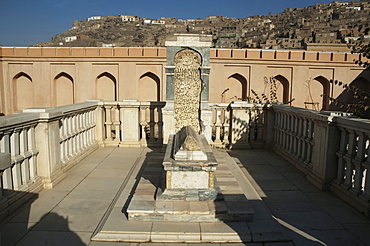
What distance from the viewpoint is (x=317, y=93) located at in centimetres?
2094

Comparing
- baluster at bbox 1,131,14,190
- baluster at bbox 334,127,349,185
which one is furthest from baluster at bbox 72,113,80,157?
baluster at bbox 334,127,349,185

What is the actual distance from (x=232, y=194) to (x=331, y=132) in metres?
2.00

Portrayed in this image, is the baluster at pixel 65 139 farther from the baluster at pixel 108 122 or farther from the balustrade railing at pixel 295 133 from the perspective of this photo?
the balustrade railing at pixel 295 133

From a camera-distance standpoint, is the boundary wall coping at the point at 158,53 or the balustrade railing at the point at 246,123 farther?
the boundary wall coping at the point at 158,53

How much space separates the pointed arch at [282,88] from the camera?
20.4 m

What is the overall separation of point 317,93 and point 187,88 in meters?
16.5

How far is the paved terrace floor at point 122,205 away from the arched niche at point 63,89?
52.6ft

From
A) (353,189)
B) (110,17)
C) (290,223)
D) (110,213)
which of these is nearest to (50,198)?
(110,213)

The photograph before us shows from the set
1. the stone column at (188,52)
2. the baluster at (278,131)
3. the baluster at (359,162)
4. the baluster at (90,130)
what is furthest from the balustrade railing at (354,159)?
the baluster at (90,130)

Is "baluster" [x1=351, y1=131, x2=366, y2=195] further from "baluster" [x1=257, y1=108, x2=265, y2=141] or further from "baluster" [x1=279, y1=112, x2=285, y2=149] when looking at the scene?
"baluster" [x1=257, y1=108, x2=265, y2=141]

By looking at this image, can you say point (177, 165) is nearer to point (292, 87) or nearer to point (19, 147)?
point (19, 147)

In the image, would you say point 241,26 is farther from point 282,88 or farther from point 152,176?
point 152,176

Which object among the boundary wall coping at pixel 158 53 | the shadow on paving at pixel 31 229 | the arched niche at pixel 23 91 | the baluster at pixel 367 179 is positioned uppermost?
the boundary wall coping at pixel 158 53

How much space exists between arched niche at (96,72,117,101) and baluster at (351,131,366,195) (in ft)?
59.3
